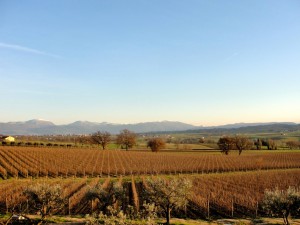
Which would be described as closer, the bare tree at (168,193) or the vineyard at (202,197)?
the bare tree at (168,193)

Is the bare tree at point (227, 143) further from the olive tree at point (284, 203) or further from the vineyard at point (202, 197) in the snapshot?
the olive tree at point (284, 203)

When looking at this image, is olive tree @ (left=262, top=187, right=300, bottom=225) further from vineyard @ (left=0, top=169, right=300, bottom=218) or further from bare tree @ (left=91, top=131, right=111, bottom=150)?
bare tree @ (left=91, top=131, right=111, bottom=150)

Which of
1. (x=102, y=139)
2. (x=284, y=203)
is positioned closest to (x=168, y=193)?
(x=284, y=203)

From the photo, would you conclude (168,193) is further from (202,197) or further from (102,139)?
(102,139)

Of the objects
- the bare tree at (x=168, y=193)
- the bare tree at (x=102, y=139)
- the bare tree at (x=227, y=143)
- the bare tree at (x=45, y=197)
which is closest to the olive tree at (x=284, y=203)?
the bare tree at (x=168, y=193)

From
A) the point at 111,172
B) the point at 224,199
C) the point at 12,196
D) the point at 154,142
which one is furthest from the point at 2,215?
the point at 154,142

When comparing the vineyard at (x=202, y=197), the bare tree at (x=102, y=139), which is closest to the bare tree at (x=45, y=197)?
the vineyard at (x=202, y=197)

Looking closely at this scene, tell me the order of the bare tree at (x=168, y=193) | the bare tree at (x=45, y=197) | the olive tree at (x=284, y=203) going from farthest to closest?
the bare tree at (x=168, y=193)
the bare tree at (x=45, y=197)
the olive tree at (x=284, y=203)

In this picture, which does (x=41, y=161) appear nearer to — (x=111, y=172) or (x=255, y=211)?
(x=111, y=172)

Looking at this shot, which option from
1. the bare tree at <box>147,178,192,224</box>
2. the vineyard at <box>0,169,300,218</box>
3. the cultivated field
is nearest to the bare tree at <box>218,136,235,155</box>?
the cultivated field

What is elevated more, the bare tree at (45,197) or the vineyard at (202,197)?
the bare tree at (45,197)

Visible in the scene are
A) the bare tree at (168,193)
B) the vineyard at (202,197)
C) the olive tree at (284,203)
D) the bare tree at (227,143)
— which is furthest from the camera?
the bare tree at (227,143)

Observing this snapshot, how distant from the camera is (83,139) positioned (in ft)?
536

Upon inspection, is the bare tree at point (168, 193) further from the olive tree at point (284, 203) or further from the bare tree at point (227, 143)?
the bare tree at point (227, 143)
